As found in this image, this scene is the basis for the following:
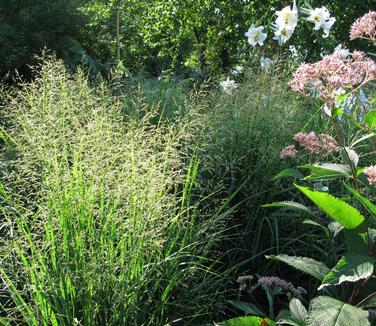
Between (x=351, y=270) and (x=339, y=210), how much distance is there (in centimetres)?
18

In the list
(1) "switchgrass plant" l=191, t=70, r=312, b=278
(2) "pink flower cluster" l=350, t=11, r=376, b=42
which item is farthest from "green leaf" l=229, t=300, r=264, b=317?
(2) "pink flower cluster" l=350, t=11, r=376, b=42

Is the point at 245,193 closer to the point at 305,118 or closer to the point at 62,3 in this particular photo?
the point at 305,118

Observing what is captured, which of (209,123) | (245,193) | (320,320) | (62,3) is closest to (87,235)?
(320,320)

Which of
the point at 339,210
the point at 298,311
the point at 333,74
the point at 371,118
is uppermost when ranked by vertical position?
the point at 333,74

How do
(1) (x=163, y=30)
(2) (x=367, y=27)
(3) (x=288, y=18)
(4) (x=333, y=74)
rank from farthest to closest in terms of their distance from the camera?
1. (1) (x=163, y=30)
2. (3) (x=288, y=18)
3. (2) (x=367, y=27)
4. (4) (x=333, y=74)

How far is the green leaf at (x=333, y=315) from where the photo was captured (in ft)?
4.45

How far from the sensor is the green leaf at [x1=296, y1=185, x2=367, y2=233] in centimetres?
149

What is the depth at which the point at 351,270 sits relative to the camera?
1430 mm

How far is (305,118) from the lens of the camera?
362 centimetres

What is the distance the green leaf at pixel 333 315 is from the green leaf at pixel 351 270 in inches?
2.1

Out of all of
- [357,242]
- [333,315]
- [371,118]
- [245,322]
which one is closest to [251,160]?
[371,118]

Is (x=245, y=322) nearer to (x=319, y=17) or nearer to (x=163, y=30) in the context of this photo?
(x=319, y=17)

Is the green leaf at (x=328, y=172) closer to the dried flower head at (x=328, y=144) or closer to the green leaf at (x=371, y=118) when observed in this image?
the green leaf at (x=371, y=118)

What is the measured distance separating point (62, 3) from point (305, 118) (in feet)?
22.6
